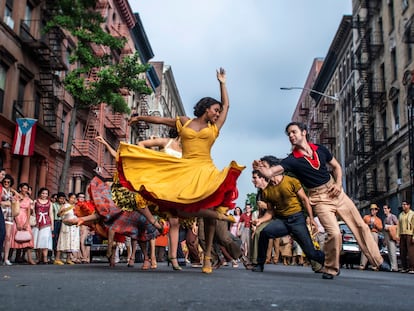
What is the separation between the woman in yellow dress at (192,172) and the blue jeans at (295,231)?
1707mm

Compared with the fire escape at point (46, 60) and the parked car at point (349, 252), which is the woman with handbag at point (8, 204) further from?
the fire escape at point (46, 60)

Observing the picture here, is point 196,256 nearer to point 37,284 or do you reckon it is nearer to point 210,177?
point 210,177

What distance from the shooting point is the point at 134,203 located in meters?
8.88

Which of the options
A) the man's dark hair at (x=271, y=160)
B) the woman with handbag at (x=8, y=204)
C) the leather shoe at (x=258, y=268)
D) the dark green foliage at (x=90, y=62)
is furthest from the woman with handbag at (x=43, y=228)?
the dark green foliage at (x=90, y=62)

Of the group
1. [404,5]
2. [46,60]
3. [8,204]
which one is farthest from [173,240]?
[404,5]

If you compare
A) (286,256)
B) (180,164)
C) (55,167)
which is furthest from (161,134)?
(180,164)

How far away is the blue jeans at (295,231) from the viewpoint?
8.98m

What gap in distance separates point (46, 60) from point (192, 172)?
23.5m

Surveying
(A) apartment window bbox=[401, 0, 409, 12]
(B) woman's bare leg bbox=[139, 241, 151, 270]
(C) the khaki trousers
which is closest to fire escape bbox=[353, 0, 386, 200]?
(A) apartment window bbox=[401, 0, 409, 12]

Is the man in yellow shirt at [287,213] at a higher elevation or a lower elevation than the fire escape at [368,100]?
lower

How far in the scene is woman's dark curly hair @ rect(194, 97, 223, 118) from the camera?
7719 mm

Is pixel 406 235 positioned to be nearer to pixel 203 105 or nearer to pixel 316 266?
pixel 316 266

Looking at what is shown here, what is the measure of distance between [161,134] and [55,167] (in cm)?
4276

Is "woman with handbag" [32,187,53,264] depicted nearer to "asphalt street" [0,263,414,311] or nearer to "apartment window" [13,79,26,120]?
"asphalt street" [0,263,414,311]
